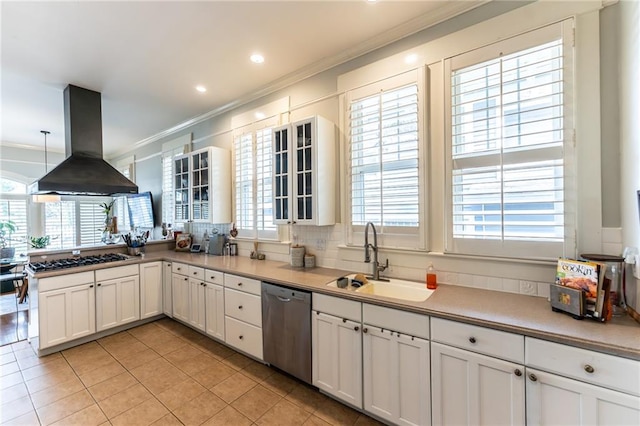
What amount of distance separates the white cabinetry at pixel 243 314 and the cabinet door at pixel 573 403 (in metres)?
2.06

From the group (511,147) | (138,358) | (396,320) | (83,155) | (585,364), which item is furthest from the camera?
(83,155)

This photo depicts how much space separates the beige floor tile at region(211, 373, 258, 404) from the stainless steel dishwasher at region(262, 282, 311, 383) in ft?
0.81

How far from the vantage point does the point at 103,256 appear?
12.4 feet

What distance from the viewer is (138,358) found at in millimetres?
2842

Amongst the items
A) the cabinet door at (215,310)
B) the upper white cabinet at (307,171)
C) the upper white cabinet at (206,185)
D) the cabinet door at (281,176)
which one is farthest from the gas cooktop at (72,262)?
the upper white cabinet at (307,171)

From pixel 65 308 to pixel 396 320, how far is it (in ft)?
11.8

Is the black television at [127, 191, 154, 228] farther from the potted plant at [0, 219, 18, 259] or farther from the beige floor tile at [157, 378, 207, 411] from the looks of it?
the beige floor tile at [157, 378, 207, 411]

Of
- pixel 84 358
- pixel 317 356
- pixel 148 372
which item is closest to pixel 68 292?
pixel 84 358

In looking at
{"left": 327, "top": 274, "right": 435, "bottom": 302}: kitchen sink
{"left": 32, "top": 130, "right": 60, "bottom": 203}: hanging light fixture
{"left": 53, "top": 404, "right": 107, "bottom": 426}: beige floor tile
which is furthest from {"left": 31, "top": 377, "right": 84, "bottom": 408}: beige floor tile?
{"left": 32, "top": 130, "right": 60, "bottom": 203}: hanging light fixture

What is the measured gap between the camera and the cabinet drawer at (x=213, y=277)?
296 centimetres

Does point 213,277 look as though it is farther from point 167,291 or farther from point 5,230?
point 5,230

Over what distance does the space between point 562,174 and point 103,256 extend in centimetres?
511

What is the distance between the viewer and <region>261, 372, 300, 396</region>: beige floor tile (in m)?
2.29

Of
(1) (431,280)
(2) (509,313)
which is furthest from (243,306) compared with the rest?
(2) (509,313)
